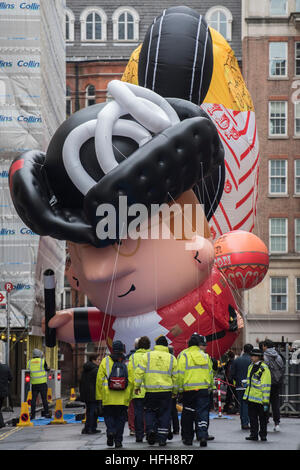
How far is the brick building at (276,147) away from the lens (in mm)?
46156

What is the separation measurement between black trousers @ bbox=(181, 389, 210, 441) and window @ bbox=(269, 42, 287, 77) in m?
35.9

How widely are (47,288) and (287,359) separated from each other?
6.64m

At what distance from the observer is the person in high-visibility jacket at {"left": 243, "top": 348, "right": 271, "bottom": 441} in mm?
14695

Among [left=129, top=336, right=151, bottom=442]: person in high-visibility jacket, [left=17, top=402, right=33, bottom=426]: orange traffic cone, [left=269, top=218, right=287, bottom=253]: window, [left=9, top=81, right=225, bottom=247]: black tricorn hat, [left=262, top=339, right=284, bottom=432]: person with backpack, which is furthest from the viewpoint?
[left=269, top=218, right=287, bottom=253]: window

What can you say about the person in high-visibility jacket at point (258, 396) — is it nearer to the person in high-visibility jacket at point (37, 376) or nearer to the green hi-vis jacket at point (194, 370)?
the green hi-vis jacket at point (194, 370)

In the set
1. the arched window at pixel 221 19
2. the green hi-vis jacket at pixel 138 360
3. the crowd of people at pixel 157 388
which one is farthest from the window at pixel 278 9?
the green hi-vis jacket at pixel 138 360

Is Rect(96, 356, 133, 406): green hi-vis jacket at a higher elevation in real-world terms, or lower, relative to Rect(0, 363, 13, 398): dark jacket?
higher

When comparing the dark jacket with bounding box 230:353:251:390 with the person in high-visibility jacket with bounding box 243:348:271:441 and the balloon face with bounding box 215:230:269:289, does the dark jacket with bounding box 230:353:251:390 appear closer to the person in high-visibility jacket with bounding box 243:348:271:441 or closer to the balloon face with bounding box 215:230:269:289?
the balloon face with bounding box 215:230:269:289

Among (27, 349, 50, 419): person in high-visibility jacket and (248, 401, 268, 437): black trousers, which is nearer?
(248, 401, 268, 437): black trousers

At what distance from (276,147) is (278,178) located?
1527 mm

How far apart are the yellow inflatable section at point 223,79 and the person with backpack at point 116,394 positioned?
6532 mm

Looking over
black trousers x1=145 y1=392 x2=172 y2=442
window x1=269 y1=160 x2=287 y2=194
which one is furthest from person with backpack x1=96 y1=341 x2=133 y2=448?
window x1=269 y1=160 x2=287 y2=194

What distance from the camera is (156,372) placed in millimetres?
13656

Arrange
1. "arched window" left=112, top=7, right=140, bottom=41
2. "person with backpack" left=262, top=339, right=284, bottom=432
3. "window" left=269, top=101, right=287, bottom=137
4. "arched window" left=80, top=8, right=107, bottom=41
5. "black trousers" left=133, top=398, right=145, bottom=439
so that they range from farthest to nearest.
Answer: "arched window" left=80, top=8, right=107, bottom=41, "arched window" left=112, top=7, right=140, bottom=41, "window" left=269, top=101, right=287, bottom=137, "person with backpack" left=262, top=339, right=284, bottom=432, "black trousers" left=133, top=398, right=145, bottom=439
